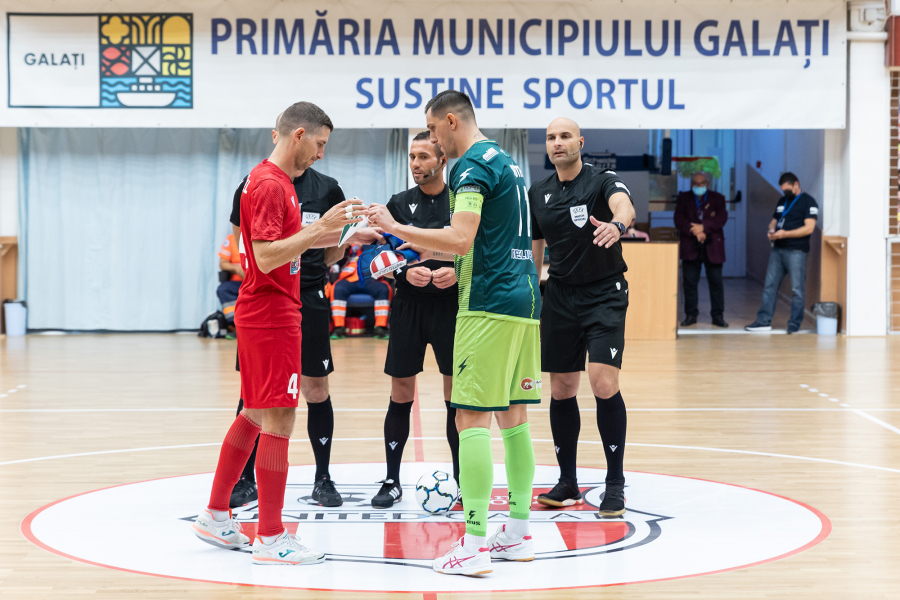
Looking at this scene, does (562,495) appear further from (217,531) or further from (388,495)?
(217,531)

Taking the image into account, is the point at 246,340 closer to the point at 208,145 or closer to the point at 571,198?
the point at 571,198

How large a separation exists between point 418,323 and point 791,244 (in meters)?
8.91

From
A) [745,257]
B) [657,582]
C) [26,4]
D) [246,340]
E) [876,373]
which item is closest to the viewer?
[657,582]

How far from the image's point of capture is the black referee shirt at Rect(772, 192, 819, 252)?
1223 cm

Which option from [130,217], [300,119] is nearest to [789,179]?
[130,217]

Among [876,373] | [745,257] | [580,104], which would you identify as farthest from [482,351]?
[745,257]

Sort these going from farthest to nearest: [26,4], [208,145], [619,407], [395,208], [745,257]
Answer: [745,257] → [208,145] → [26,4] → [395,208] → [619,407]

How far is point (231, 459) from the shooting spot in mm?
3912

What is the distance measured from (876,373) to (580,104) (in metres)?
4.83

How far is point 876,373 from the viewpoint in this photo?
8.98 m

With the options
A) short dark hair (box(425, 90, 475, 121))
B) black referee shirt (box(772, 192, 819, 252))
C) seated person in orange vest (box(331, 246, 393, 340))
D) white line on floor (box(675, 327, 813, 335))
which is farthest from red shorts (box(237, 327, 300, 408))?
black referee shirt (box(772, 192, 819, 252))

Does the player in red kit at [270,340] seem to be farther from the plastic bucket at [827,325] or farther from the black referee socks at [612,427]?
the plastic bucket at [827,325]

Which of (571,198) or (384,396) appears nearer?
(571,198)

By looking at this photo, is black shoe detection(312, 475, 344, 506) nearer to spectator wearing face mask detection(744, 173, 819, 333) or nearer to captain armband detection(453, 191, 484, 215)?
captain armband detection(453, 191, 484, 215)
